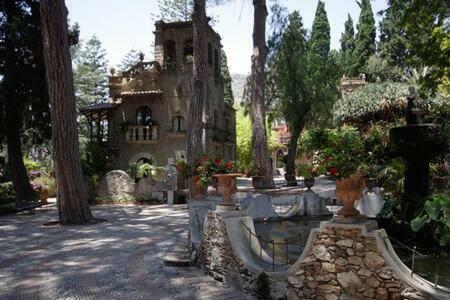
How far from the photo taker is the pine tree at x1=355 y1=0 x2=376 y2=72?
41.3 meters

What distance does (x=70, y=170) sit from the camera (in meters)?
13.9

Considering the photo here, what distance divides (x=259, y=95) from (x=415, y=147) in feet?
37.7

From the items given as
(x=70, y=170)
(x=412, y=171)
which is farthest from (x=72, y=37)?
(x=412, y=171)

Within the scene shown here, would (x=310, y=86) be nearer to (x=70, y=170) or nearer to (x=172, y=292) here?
(x=70, y=170)

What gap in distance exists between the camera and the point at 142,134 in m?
29.2

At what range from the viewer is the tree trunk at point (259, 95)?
18.5 m

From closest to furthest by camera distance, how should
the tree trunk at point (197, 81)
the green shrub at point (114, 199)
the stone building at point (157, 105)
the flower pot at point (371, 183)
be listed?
the flower pot at point (371, 183) < the tree trunk at point (197, 81) < the green shrub at point (114, 199) < the stone building at point (157, 105)

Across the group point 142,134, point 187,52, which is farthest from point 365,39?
point 142,134

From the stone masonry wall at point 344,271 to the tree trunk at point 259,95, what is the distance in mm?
13010

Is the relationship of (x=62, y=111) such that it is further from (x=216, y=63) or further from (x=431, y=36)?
(x=216, y=63)

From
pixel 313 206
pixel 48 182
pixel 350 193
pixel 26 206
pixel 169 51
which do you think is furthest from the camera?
pixel 169 51

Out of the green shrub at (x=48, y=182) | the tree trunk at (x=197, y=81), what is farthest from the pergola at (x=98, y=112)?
the tree trunk at (x=197, y=81)

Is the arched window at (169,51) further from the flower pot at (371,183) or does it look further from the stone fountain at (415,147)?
the stone fountain at (415,147)

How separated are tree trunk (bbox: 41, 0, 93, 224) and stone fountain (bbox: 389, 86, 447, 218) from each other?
9.99 m
